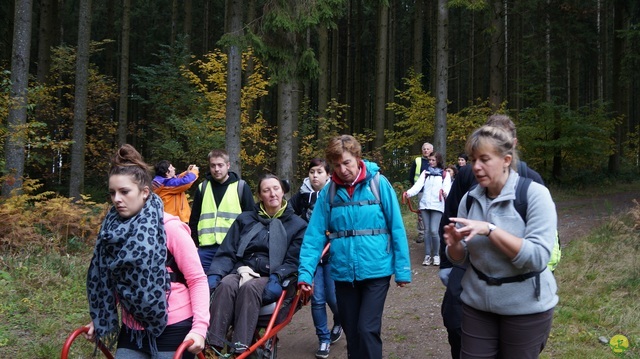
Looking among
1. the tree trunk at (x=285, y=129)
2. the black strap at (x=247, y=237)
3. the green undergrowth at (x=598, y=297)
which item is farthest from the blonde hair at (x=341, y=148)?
the tree trunk at (x=285, y=129)

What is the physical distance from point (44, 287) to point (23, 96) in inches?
237

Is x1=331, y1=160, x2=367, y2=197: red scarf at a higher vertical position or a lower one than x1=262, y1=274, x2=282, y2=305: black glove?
higher

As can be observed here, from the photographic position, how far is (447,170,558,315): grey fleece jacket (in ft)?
9.93

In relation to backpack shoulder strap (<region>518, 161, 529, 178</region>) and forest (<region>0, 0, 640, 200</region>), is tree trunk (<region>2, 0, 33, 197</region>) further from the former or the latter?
backpack shoulder strap (<region>518, 161, 529, 178</region>)

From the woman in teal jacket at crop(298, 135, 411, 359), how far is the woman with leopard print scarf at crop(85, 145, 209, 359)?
1.49 m

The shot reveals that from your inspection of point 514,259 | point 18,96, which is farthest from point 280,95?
point 514,259

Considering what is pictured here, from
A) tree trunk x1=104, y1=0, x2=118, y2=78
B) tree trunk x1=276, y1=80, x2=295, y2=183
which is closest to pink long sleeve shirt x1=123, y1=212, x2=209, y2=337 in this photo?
tree trunk x1=276, y1=80, x2=295, y2=183

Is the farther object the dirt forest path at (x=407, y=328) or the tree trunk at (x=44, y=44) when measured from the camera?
the tree trunk at (x=44, y=44)

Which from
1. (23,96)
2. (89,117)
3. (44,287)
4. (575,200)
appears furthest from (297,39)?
(89,117)

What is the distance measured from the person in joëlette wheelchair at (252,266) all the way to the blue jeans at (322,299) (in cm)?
106

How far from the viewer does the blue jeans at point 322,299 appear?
20.2 ft

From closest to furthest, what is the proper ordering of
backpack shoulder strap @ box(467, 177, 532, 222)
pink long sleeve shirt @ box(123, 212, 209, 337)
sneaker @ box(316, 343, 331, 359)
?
backpack shoulder strap @ box(467, 177, 532, 222) → pink long sleeve shirt @ box(123, 212, 209, 337) → sneaker @ box(316, 343, 331, 359)

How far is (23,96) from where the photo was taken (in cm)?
1248

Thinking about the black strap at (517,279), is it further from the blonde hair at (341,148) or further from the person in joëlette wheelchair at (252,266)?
the person in joëlette wheelchair at (252,266)
